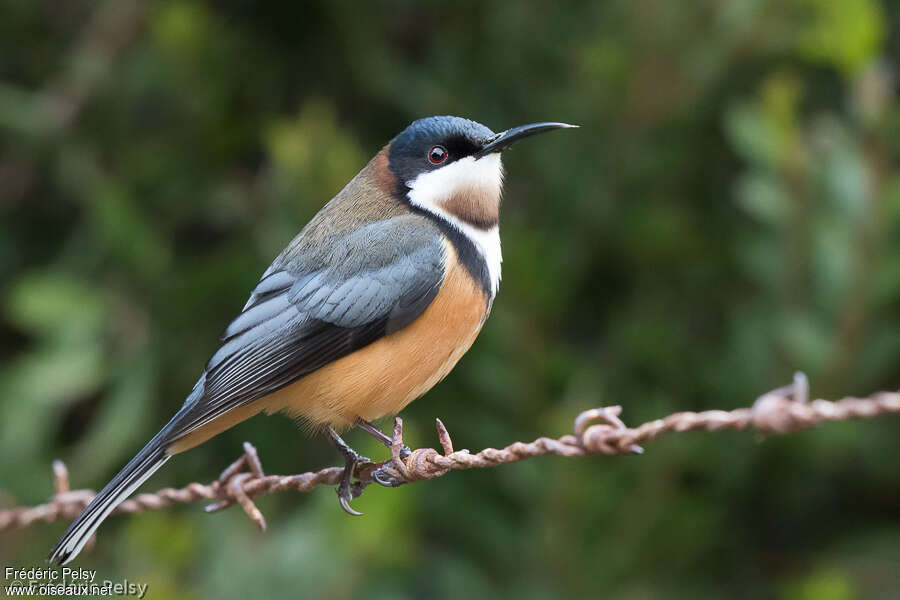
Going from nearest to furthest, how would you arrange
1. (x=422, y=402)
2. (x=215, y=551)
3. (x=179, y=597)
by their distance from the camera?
(x=179, y=597) < (x=215, y=551) < (x=422, y=402)

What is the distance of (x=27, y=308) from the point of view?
5199mm

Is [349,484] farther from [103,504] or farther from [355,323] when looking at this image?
[103,504]

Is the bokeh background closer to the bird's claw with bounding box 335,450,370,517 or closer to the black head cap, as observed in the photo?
the bird's claw with bounding box 335,450,370,517

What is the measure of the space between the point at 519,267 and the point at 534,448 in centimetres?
237

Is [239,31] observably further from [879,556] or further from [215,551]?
[879,556]

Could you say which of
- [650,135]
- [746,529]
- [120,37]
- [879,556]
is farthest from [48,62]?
[879,556]

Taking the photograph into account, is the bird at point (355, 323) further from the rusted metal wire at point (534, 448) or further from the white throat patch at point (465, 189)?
the rusted metal wire at point (534, 448)

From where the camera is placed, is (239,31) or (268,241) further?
(239,31)

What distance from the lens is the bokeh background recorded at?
14.6 feet

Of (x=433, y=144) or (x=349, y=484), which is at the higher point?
(x=433, y=144)

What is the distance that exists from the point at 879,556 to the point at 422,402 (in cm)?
222

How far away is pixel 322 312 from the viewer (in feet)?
10.6

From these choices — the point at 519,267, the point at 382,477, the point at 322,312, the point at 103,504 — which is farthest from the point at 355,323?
the point at 519,267

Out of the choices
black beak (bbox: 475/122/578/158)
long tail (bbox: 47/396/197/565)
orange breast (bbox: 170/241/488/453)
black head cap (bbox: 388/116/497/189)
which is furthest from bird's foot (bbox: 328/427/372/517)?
black beak (bbox: 475/122/578/158)
